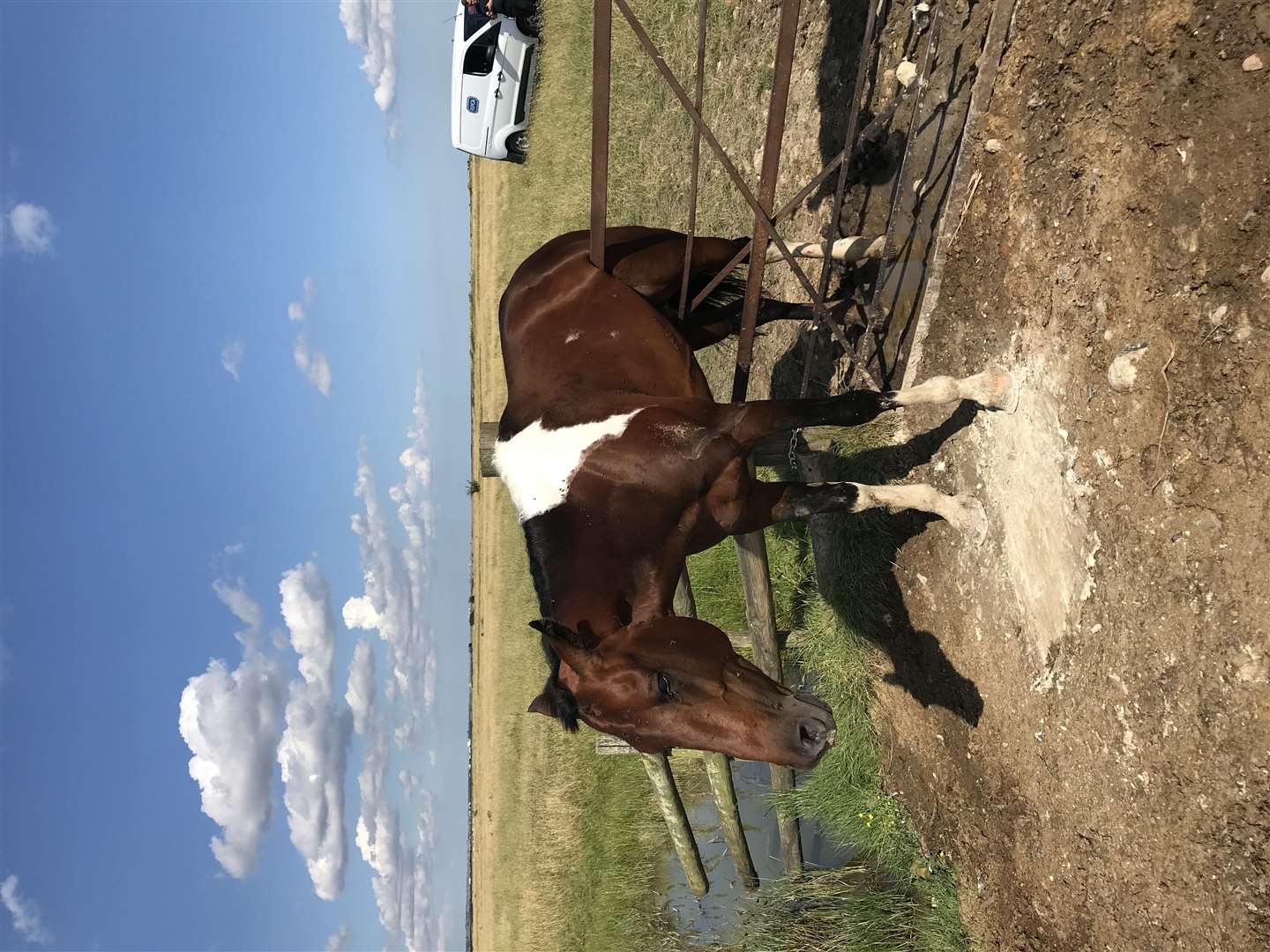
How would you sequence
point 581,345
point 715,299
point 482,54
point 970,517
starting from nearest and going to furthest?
point 970,517 → point 581,345 → point 715,299 → point 482,54

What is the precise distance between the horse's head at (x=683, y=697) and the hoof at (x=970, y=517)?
1672 mm

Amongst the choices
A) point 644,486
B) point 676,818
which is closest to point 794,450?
point 644,486

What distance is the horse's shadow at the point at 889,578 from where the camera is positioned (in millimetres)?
4445

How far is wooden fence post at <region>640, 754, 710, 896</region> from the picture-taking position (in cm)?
558

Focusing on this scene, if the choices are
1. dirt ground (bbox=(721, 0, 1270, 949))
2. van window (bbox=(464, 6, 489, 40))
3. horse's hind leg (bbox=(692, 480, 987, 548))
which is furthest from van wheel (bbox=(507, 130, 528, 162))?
horse's hind leg (bbox=(692, 480, 987, 548))

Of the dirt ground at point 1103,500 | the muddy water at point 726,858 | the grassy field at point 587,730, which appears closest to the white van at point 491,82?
the grassy field at point 587,730

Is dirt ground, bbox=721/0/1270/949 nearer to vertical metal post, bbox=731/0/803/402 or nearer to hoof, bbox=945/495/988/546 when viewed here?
hoof, bbox=945/495/988/546

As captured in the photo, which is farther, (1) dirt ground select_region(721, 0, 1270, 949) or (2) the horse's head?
(2) the horse's head

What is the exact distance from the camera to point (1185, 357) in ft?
9.69

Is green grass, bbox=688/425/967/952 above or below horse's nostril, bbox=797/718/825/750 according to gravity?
below

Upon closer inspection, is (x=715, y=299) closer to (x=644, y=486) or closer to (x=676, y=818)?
(x=644, y=486)

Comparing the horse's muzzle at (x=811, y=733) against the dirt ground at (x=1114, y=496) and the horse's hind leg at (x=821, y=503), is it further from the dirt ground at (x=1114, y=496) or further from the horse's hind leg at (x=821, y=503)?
the dirt ground at (x=1114, y=496)

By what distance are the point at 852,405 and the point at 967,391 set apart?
589mm

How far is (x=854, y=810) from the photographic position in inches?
207
